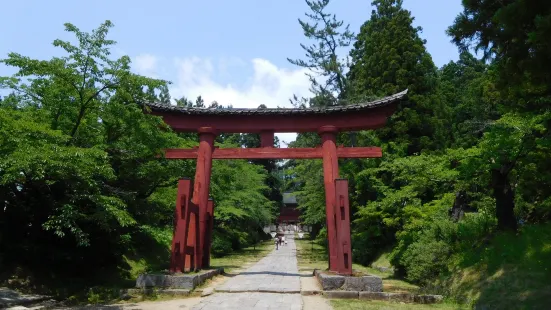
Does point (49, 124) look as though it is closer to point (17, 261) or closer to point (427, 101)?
point (17, 261)

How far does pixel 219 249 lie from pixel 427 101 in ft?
55.1

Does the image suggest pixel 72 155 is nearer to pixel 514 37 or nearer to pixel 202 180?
pixel 202 180

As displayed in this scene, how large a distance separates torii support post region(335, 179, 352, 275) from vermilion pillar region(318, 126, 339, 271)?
0.44 m

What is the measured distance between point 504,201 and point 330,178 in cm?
529

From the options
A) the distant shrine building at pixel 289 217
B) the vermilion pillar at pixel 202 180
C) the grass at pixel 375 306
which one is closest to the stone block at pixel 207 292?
the vermilion pillar at pixel 202 180

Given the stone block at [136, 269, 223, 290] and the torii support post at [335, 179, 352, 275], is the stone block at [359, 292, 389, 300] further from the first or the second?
the stone block at [136, 269, 223, 290]

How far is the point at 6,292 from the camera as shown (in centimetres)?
1005

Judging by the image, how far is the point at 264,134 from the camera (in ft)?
48.6

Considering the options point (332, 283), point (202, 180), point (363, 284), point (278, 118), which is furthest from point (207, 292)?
point (278, 118)

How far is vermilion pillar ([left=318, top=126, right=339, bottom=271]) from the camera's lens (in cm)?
1309

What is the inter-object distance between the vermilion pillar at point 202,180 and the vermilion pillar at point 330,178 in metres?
4.03

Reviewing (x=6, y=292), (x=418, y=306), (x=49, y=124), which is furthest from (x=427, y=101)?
(x=6, y=292)

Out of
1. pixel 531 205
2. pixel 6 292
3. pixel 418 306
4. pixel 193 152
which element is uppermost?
pixel 193 152

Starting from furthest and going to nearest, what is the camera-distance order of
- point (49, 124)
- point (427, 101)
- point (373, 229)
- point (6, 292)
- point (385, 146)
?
point (427, 101), point (385, 146), point (373, 229), point (49, 124), point (6, 292)
